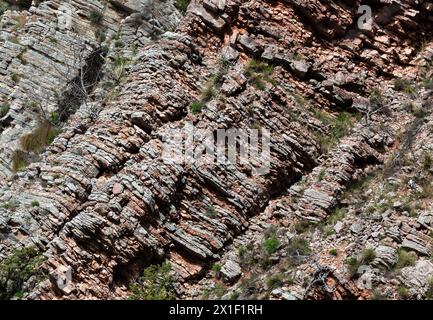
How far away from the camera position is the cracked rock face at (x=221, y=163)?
11820 mm

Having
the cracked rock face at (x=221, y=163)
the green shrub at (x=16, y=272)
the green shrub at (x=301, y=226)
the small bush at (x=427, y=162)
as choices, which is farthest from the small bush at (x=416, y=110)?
the green shrub at (x=16, y=272)

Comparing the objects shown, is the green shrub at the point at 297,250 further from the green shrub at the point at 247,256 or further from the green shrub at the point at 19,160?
the green shrub at the point at 19,160

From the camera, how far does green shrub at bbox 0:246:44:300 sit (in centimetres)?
1200

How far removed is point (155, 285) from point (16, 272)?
8.34 feet

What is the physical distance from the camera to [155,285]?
39.7ft

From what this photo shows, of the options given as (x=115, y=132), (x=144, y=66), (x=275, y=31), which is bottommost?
(x=115, y=132)

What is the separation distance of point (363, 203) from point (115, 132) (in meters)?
5.09

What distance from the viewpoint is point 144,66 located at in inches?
557

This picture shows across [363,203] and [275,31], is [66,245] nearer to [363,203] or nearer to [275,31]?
[363,203]

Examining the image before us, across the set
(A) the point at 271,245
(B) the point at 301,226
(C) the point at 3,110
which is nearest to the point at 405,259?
(B) the point at 301,226

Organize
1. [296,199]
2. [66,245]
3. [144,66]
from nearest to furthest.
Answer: [66,245] < [296,199] < [144,66]

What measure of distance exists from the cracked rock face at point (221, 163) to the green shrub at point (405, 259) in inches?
1.4

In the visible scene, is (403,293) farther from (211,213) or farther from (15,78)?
(15,78)

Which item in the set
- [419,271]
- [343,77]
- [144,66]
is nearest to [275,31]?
[343,77]
